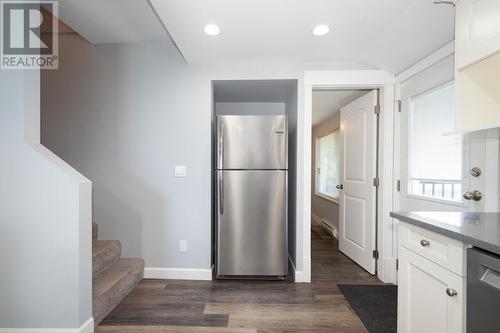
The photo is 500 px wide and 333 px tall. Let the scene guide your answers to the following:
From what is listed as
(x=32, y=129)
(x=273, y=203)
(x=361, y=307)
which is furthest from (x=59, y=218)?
(x=361, y=307)

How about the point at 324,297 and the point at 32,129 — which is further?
the point at 324,297

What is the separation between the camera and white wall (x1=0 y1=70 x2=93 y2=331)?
4.99ft

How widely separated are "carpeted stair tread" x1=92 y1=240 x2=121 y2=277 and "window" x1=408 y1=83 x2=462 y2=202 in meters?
2.88

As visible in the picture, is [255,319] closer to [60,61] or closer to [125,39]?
[125,39]

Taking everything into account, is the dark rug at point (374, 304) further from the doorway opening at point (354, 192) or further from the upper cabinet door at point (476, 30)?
the upper cabinet door at point (476, 30)

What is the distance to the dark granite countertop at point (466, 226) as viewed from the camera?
0.86 metres

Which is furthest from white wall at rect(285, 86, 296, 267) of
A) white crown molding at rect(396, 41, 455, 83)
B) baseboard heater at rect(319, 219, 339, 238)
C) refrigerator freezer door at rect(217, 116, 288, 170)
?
baseboard heater at rect(319, 219, 339, 238)

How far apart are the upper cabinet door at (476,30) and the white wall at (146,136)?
1.33m

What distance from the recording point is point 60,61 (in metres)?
2.53

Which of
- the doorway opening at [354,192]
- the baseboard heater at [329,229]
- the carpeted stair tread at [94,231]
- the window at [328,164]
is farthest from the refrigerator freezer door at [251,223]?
the window at [328,164]

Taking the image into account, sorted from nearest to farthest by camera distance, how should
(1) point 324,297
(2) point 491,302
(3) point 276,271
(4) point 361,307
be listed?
(2) point 491,302 < (4) point 361,307 < (1) point 324,297 < (3) point 276,271

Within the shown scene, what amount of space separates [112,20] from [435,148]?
2.95 m

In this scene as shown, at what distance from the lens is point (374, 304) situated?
204 centimetres

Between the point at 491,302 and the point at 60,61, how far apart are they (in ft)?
12.0
